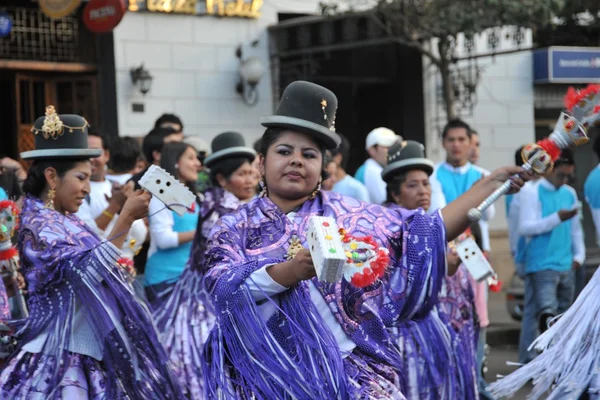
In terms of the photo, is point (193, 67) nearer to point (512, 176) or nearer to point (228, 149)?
point (228, 149)

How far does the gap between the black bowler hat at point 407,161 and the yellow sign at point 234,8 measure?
7298mm

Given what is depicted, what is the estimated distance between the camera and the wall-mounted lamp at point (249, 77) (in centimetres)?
1348

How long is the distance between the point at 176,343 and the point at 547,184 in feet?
12.2

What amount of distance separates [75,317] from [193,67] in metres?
8.51

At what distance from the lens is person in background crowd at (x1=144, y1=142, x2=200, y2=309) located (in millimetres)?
7371

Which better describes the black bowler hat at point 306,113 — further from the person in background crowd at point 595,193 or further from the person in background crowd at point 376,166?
the person in background crowd at point 376,166

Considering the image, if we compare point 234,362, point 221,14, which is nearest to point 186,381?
point 234,362

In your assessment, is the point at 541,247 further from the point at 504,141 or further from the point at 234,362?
the point at 504,141

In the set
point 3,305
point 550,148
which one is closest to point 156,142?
point 3,305

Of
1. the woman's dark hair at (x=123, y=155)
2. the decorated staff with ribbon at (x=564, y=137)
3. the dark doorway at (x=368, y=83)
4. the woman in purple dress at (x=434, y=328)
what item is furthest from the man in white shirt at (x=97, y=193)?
the dark doorway at (x=368, y=83)

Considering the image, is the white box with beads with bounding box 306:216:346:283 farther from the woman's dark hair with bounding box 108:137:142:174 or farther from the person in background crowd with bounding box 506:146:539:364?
the person in background crowd with bounding box 506:146:539:364

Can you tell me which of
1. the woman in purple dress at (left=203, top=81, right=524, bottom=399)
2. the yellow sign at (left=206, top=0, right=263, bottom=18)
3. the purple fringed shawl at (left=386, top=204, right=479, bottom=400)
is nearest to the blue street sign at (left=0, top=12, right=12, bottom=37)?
the yellow sign at (left=206, top=0, right=263, bottom=18)

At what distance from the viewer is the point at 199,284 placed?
694 cm

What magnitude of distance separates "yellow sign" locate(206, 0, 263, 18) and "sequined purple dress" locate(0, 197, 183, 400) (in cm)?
837
